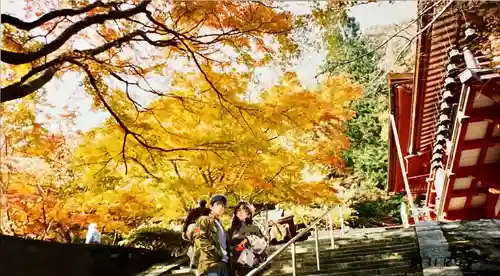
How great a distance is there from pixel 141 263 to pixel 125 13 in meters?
3.28

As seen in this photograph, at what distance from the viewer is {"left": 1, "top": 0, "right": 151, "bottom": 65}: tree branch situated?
3.99 metres

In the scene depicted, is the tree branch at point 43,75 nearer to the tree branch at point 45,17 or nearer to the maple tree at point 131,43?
the maple tree at point 131,43

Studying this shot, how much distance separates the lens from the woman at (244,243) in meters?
3.75

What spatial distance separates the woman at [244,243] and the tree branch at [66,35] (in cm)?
259

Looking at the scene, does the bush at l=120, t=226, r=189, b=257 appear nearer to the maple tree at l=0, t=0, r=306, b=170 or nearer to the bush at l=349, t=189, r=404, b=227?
the maple tree at l=0, t=0, r=306, b=170

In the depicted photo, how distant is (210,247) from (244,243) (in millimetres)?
581

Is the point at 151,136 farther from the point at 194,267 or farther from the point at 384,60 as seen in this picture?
the point at 384,60

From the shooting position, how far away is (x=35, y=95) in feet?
14.5

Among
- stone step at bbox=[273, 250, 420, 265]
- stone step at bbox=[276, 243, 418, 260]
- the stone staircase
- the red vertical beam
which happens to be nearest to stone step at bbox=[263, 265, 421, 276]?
the stone staircase

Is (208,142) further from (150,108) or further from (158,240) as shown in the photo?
(158,240)

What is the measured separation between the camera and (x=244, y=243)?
382 cm

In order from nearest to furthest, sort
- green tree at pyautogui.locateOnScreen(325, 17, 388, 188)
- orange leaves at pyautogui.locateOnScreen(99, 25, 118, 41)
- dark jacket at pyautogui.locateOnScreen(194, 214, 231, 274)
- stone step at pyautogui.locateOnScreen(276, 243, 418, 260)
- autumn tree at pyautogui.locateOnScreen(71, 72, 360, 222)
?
dark jacket at pyautogui.locateOnScreen(194, 214, 231, 274)
orange leaves at pyautogui.locateOnScreen(99, 25, 118, 41)
stone step at pyautogui.locateOnScreen(276, 243, 418, 260)
green tree at pyautogui.locateOnScreen(325, 17, 388, 188)
autumn tree at pyautogui.locateOnScreen(71, 72, 360, 222)

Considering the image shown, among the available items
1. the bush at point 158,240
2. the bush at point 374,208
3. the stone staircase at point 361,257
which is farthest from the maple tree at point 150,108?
the bush at point 374,208

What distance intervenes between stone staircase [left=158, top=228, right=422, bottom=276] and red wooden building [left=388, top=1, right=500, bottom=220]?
55.7 inches
